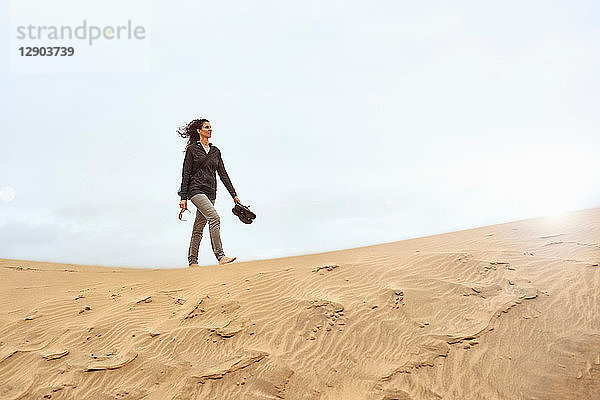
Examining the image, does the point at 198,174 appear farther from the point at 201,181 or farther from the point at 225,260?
the point at 225,260

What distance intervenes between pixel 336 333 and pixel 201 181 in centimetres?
600

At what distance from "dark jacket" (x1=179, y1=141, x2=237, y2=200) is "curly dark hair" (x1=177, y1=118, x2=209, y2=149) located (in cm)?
38

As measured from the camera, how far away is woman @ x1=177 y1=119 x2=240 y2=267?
9742 mm

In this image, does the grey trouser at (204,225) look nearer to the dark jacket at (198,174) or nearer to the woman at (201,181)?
the woman at (201,181)

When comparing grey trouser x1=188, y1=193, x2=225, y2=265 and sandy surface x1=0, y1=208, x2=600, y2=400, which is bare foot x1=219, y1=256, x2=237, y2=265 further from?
sandy surface x1=0, y1=208, x2=600, y2=400

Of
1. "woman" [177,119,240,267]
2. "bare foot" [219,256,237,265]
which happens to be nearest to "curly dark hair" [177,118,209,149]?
"woman" [177,119,240,267]

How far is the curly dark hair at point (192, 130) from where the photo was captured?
10430 mm

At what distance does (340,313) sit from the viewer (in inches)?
211

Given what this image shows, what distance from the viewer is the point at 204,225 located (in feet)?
33.8

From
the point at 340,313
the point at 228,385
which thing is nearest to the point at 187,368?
the point at 228,385

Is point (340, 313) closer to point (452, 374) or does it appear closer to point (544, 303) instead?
point (452, 374)

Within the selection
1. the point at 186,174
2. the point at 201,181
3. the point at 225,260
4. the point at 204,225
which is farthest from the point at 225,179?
the point at 225,260

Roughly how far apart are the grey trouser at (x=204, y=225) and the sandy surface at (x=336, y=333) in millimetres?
2391

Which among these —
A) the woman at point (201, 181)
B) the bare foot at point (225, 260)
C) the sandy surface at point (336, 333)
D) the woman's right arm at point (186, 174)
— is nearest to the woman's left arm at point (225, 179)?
the woman at point (201, 181)
